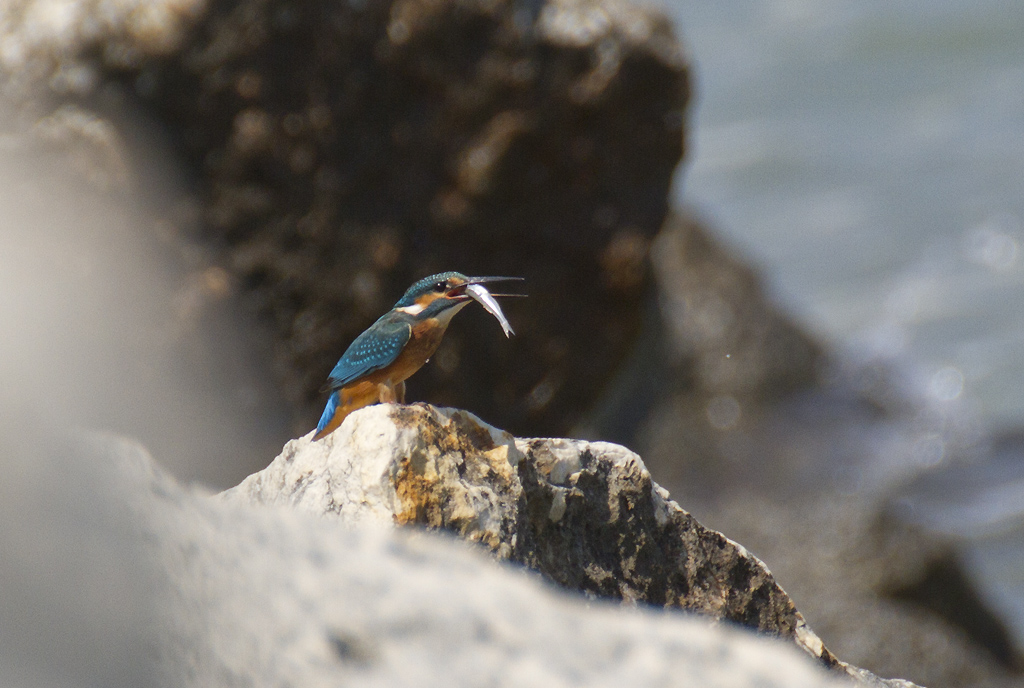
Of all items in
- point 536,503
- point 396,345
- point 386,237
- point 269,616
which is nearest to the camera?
point 269,616

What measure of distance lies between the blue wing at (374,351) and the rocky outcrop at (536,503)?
52 centimetres

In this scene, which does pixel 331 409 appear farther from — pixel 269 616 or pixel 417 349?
pixel 269 616

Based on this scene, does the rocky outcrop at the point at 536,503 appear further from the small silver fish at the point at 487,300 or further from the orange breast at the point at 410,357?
the small silver fish at the point at 487,300

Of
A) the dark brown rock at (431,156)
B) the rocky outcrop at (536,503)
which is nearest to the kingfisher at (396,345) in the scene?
the rocky outcrop at (536,503)

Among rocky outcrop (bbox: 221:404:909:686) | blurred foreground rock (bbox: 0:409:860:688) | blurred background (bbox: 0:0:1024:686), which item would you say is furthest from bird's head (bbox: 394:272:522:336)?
blurred background (bbox: 0:0:1024:686)

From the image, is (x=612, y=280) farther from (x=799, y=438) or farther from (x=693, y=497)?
(x=799, y=438)

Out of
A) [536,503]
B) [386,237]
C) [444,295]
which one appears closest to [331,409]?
[444,295]

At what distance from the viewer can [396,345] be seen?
3346 millimetres

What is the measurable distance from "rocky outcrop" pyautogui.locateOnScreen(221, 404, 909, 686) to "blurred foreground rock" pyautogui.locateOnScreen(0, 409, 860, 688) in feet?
2.30

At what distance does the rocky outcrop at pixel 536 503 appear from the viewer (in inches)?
97.7

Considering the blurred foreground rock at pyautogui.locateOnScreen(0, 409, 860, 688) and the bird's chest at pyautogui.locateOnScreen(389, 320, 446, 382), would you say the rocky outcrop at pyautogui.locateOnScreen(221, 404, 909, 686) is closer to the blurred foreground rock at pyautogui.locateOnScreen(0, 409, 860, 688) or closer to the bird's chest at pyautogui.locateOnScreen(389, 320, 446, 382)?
the bird's chest at pyautogui.locateOnScreen(389, 320, 446, 382)

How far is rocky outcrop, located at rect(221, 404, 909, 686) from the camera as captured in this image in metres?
2.48

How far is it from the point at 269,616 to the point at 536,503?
3.74ft

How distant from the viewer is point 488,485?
2.60 metres
